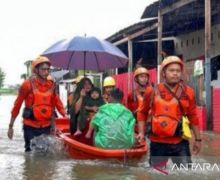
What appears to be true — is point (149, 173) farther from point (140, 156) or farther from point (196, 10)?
point (196, 10)

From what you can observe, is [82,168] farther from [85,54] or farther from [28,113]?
[85,54]

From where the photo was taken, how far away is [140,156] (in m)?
8.66

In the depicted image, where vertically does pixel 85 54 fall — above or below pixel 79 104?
above

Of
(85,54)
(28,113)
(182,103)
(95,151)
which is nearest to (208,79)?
(85,54)

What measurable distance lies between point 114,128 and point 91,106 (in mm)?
1434

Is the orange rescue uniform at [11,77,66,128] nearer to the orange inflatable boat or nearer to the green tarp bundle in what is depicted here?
the orange inflatable boat

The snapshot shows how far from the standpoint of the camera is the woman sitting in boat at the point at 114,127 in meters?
8.66

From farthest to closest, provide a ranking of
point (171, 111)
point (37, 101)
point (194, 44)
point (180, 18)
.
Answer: point (194, 44)
point (180, 18)
point (37, 101)
point (171, 111)

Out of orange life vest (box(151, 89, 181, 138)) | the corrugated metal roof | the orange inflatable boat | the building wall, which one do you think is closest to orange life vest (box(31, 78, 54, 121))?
the orange inflatable boat

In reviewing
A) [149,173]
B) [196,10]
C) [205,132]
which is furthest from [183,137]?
[196,10]

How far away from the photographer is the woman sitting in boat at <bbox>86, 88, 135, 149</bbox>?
28.4 feet

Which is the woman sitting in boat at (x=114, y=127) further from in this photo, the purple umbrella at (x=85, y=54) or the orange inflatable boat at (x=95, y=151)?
the purple umbrella at (x=85, y=54)

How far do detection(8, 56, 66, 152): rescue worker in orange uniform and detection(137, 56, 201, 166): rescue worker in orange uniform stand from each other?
2739mm

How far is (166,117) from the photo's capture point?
6180 mm
